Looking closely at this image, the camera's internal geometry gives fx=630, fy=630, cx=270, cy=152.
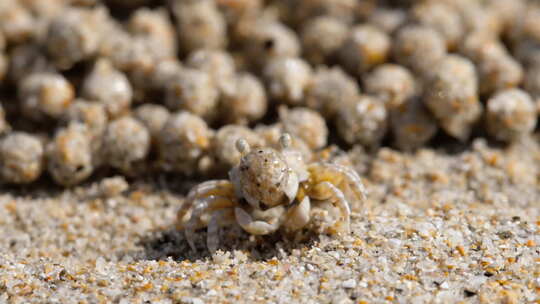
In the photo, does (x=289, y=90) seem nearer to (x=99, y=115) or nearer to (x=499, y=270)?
(x=99, y=115)

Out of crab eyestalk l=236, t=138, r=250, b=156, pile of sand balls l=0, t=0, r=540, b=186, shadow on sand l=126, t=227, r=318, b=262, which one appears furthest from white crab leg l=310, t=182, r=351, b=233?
pile of sand balls l=0, t=0, r=540, b=186

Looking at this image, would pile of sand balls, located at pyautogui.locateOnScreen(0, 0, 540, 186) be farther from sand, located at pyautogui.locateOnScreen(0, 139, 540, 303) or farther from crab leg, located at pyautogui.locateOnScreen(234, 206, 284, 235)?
crab leg, located at pyautogui.locateOnScreen(234, 206, 284, 235)

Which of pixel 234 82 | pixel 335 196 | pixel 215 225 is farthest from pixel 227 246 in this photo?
pixel 234 82

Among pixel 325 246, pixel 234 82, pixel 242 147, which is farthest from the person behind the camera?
pixel 234 82

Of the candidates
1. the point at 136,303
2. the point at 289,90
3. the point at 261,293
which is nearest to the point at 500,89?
the point at 289,90

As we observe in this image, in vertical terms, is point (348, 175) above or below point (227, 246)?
above

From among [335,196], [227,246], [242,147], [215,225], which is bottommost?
[227,246]

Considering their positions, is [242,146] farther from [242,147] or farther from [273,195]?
[273,195]
